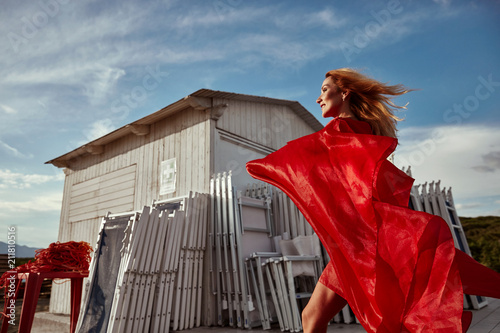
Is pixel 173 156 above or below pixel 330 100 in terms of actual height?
above

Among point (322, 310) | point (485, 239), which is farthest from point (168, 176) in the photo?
point (485, 239)

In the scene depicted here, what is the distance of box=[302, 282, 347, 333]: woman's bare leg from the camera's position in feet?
5.82

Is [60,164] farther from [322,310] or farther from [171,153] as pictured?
[322,310]

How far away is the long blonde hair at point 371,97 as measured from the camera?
2164mm

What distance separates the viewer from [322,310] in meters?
1.78

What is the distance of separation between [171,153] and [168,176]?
49 cm

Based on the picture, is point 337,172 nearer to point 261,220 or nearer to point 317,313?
point 317,313

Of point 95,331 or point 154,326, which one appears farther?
point 154,326

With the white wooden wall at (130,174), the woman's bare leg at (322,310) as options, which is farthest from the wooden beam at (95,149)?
the woman's bare leg at (322,310)

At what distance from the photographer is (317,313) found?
1.77 m

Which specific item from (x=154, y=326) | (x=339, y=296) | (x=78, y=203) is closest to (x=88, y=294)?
(x=154, y=326)

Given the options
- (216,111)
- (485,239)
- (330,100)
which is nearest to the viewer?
(330,100)

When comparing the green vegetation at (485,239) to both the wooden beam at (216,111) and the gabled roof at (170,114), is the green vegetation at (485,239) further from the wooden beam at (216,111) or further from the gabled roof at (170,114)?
the wooden beam at (216,111)

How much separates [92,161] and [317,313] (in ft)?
29.5
